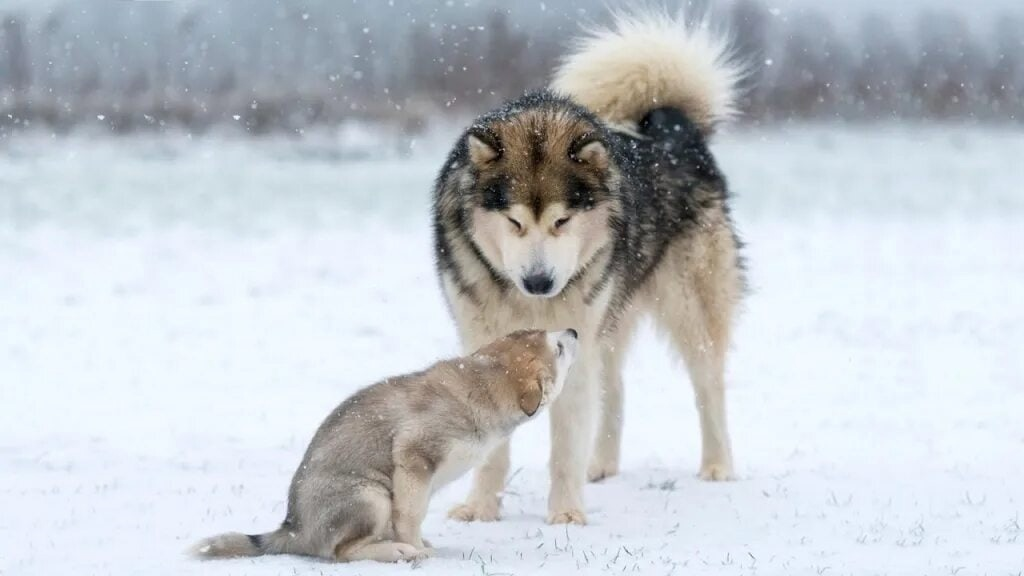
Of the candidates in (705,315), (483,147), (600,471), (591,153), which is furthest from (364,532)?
(705,315)

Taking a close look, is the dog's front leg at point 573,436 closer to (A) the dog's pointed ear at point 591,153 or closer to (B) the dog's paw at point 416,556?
(A) the dog's pointed ear at point 591,153

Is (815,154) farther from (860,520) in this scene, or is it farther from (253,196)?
(860,520)

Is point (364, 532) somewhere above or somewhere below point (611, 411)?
below

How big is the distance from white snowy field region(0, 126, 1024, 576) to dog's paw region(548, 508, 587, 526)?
117mm

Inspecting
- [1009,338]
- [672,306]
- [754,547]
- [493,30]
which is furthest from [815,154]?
[754,547]

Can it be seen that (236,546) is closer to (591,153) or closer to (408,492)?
(408,492)

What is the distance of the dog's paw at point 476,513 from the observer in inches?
234

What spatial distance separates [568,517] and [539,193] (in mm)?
1544

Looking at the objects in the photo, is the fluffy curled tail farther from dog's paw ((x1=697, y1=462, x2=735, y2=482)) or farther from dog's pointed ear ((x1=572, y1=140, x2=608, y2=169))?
dog's paw ((x1=697, y1=462, x2=735, y2=482))

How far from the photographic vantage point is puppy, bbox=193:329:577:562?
4559 mm

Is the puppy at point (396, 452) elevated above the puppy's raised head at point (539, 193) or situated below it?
below

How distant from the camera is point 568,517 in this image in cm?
586

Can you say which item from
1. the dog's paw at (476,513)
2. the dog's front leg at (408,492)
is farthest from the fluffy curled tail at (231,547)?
the dog's paw at (476,513)

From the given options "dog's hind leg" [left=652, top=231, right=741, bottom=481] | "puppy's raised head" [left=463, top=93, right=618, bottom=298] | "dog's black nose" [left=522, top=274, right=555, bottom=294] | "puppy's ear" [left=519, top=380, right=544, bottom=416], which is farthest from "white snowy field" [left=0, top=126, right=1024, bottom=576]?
"puppy's raised head" [left=463, top=93, right=618, bottom=298]
